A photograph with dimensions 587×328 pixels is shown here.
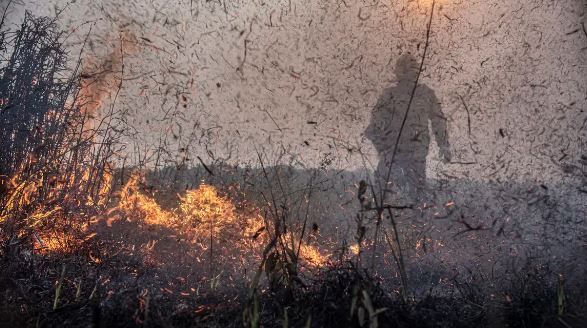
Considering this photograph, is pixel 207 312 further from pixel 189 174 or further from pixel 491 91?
pixel 491 91

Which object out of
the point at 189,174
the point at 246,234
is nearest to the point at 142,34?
the point at 189,174

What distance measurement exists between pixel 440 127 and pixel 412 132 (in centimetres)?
23

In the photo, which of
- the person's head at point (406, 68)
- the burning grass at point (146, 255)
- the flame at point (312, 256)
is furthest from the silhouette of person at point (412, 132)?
the flame at point (312, 256)

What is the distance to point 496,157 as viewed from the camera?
370 centimetres

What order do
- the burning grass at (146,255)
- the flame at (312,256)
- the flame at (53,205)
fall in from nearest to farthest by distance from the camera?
the burning grass at (146,255), the flame at (53,205), the flame at (312,256)

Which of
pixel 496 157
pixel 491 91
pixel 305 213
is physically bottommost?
pixel 305 213

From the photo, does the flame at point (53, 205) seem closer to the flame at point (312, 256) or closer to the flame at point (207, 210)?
the flame at point (207, 210)

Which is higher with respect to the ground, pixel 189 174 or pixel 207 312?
pixel 189 174

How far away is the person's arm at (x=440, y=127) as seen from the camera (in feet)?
12.3

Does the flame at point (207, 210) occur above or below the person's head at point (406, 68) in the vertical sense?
below

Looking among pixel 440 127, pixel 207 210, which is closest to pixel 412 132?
pixel 440 127

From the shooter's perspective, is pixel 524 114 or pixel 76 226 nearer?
pixel 76 226

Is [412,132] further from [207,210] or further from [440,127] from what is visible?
[207,210]

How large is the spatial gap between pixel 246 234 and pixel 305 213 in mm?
521
